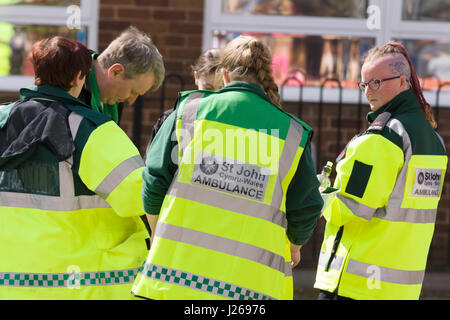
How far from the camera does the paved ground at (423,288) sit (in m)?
6.03

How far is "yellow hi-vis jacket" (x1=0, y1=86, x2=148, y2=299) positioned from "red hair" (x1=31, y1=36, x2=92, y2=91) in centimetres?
4

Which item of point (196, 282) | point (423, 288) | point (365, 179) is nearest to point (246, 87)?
point (196, 282)

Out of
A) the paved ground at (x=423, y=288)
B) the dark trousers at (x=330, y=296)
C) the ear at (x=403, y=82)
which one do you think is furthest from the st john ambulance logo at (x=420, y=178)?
the paved ground at (x=423, y=288)

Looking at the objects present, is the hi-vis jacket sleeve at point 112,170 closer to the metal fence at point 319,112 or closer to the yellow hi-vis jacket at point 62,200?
the yellow hi-vis jacket at point 62,200

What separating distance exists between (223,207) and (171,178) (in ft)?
0.77

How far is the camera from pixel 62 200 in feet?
9.30

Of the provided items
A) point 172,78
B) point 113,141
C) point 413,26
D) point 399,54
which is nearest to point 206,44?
point 172,78

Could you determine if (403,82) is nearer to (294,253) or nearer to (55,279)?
(294,253)

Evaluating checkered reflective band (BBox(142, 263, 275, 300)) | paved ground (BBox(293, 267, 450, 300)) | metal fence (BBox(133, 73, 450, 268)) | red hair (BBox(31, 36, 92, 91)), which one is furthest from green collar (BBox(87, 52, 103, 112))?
paved ground (BBox(293, 267, 450, 300))

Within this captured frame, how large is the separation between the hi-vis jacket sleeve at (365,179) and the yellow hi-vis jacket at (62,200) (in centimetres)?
106

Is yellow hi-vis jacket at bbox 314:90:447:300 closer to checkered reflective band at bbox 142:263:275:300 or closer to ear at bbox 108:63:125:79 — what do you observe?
checkered reflective band at bbox 142:263:275:300

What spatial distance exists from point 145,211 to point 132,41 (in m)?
0.87
